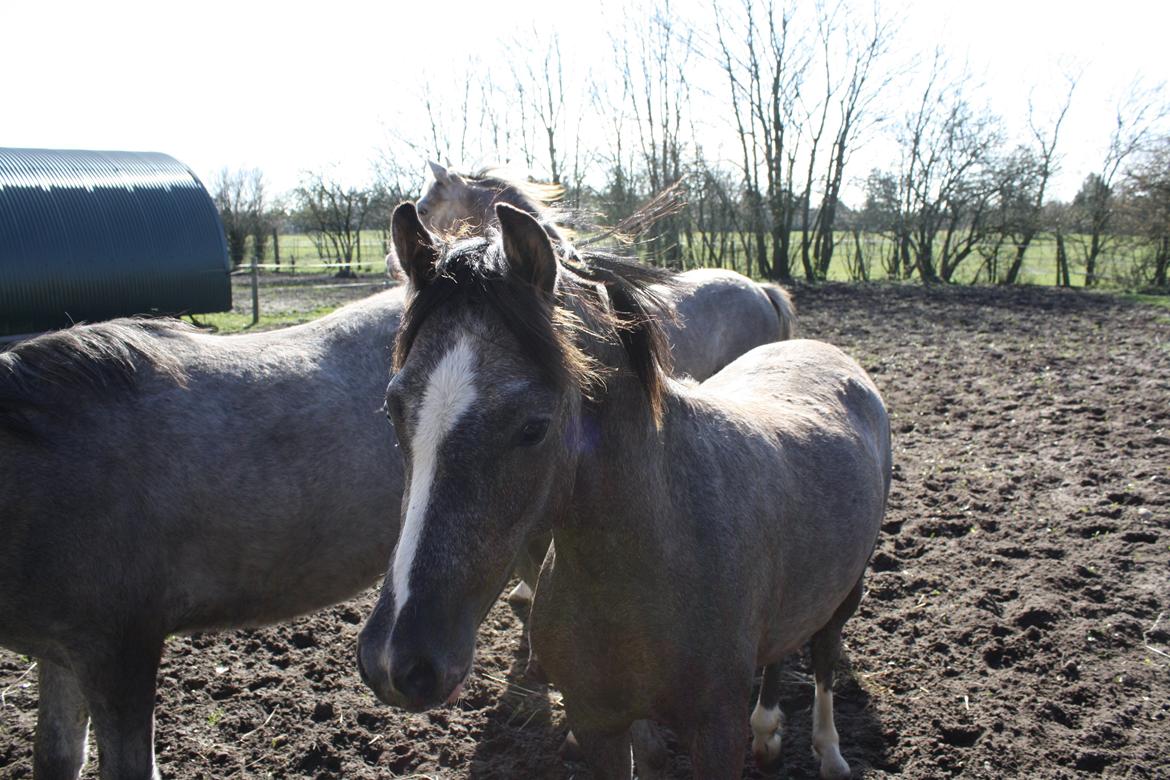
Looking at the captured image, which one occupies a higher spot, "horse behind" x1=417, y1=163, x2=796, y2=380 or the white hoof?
"horse behind" x1=417, y1=163, x2=796, y2=380

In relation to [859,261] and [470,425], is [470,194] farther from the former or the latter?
[859,261]

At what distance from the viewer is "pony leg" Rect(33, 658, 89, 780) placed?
298 cm

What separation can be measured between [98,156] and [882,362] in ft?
51.5

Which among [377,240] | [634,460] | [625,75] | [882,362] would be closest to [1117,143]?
[625,75]

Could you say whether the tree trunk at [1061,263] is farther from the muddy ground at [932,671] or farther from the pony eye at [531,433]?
the pony eye at [531,433]

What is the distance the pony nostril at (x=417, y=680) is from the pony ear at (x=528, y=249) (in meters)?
0.88

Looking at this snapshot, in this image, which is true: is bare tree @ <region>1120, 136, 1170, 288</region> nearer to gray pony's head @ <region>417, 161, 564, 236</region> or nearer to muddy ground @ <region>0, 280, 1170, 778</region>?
muddy ground @ <region>0, 280, 1170, 778</region>

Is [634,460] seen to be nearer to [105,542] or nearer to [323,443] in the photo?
[323,443]

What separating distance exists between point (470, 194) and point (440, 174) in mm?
546

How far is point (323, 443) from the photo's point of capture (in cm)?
333

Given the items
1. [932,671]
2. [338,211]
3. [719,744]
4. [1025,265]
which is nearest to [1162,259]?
[1025,265]

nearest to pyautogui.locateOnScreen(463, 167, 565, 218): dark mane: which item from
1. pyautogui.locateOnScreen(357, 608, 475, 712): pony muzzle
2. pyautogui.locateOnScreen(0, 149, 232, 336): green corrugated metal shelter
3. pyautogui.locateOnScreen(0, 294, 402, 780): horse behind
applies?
pyautogui.locateOnScreen(0, 294, 402, 780): horse behind

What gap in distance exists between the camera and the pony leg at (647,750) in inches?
120

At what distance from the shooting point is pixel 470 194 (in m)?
6.61
